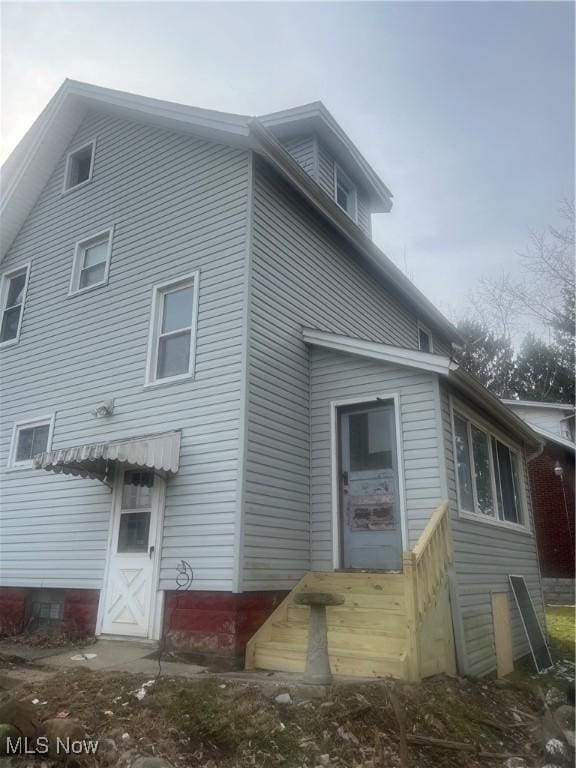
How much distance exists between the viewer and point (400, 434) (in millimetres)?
7312

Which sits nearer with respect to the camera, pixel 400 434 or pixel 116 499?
pixel 400 434

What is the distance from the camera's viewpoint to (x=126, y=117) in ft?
33.8

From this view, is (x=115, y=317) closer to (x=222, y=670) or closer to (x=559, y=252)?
(x=222, y=670)

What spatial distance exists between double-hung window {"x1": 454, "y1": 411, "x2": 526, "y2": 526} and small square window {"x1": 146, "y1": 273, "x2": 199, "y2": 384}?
3960mm

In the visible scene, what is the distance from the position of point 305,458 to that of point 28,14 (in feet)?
23.2

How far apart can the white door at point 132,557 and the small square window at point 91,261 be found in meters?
3.79

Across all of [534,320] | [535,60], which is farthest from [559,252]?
[535,60]

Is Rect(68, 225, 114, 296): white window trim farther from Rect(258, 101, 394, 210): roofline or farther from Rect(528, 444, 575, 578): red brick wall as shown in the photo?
Rect(528, 444, 575, 578): red brick wall

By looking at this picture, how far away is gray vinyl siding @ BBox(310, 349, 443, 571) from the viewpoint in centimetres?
697

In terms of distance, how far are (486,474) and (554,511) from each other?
41.5 feet

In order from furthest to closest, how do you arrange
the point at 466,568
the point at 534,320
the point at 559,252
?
the point at 534,320 → the point at 559,252 → the point at 466,568

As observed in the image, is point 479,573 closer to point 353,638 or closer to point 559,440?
point 353,638

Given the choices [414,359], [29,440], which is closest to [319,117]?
[414,359]

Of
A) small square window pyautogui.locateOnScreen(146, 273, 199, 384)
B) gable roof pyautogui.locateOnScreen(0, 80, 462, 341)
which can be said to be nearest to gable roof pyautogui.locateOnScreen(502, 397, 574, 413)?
gable roof pyautogui.locateOnScreen(0, 80, 462, 341)
